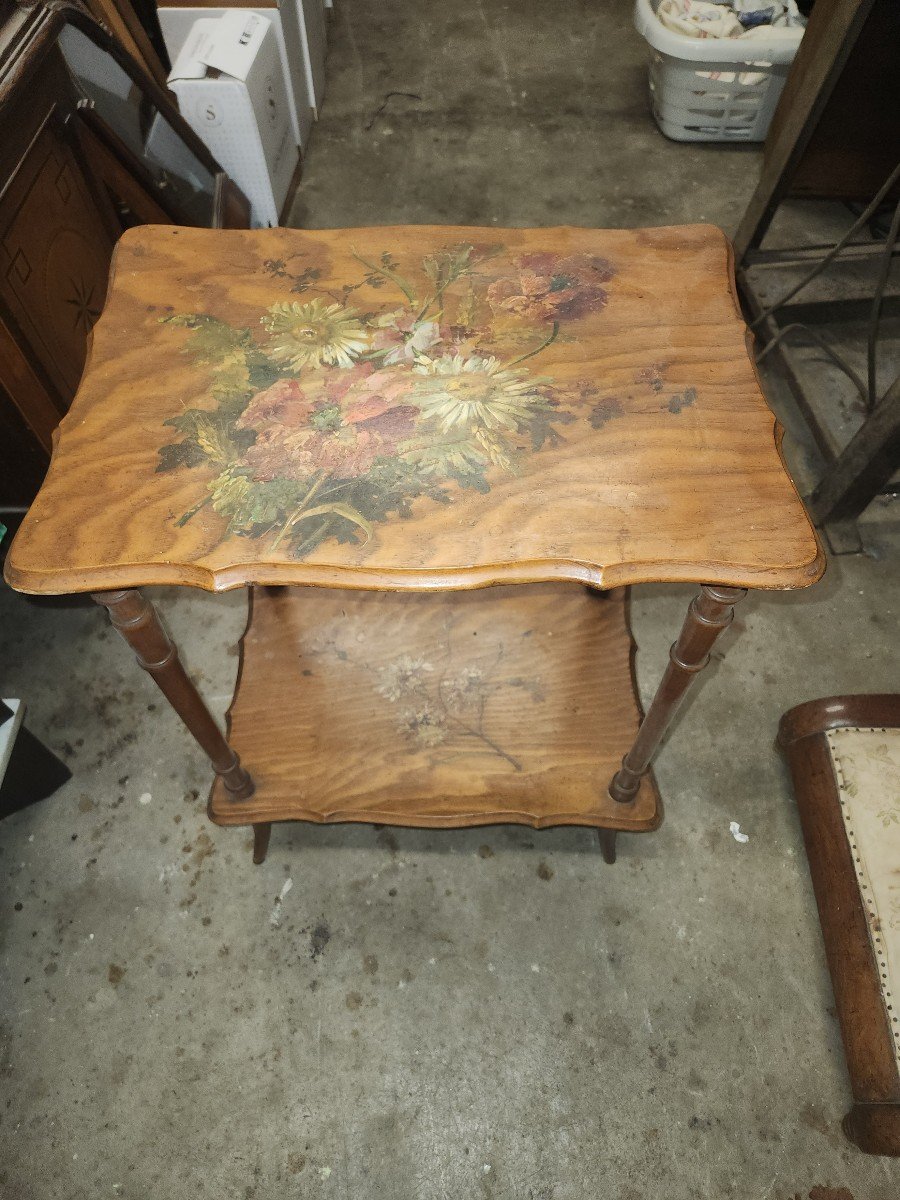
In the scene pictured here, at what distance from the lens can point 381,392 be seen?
45.5 inches

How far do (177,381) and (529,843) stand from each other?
3.95 feet

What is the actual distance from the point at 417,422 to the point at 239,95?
1.86m

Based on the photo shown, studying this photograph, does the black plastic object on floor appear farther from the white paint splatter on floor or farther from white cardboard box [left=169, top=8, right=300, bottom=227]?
white cardboard box [left=169, top=8, right=300, bottom=227]

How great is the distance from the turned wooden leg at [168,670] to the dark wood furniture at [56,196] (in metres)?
0.86

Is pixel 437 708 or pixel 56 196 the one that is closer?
pixel 437 708

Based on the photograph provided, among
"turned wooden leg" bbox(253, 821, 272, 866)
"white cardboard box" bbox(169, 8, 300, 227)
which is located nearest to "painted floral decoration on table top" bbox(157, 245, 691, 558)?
"turned wooden leg" bbox(253, 821, 272, 866)

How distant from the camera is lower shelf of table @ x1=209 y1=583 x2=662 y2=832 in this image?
147cm

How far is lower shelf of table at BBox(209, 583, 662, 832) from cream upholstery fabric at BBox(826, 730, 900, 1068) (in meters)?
0.39

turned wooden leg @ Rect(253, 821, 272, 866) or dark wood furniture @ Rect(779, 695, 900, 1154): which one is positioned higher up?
turned wooden leg @ Rect(253, 821, 272, 866)

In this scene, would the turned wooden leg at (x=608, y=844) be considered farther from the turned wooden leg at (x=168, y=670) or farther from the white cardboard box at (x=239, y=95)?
the white cardboard box at (x=239, y=95)

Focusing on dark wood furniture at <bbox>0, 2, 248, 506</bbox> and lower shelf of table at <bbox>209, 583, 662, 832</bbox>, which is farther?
dark wood furniture at <bbox>0, 2, 248, 506</bbox>

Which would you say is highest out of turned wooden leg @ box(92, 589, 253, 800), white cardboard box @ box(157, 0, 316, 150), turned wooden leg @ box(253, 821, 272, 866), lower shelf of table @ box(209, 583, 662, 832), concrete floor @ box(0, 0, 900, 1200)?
white cardboard box @ box(157, 0, 316, 150)

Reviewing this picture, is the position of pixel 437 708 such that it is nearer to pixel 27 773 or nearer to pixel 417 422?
pixel 417 422

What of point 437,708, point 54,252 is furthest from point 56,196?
point 437,708
